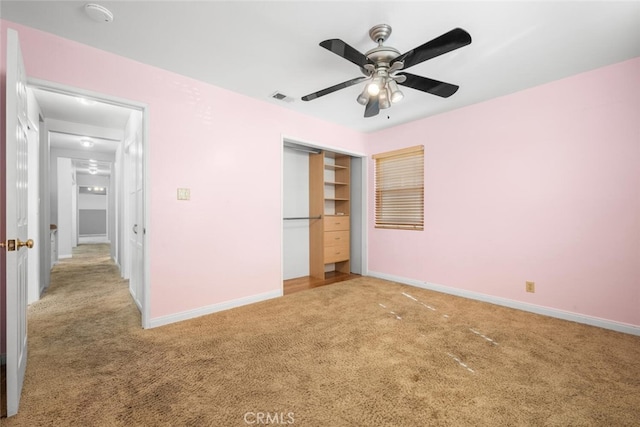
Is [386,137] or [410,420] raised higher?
[386,137]

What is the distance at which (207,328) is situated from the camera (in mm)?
2707

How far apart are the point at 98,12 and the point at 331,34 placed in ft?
5.55

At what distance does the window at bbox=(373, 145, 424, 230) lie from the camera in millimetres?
4305

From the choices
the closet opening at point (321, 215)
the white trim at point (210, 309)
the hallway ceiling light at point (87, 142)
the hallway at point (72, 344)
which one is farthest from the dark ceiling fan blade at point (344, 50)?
the hallway ceiling light at point (87, 142)

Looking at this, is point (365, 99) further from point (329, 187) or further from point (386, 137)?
point (329, 187)

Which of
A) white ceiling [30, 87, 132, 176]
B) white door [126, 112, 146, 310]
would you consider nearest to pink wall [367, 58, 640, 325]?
white door [126, 112, 146, 310]

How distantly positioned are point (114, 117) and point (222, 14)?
3.50m

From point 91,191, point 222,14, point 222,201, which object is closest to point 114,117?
point 222,201

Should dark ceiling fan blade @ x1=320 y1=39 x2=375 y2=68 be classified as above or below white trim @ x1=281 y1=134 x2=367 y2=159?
above

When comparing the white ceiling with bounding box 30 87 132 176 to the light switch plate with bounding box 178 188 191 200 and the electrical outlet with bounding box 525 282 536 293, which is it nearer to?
the light switch plate with bounding box 178 188 191 200

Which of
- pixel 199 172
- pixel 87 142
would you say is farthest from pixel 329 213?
pixel 87 142

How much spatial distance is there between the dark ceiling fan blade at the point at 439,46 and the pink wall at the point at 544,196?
2092mm

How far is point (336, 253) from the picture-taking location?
4.98 meters

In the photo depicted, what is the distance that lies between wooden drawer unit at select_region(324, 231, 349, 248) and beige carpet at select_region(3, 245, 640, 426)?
1.73m
